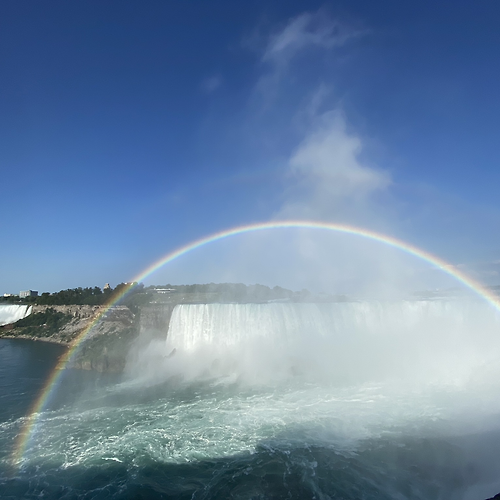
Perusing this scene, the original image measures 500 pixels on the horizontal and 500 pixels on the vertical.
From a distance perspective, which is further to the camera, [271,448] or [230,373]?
[230,373]

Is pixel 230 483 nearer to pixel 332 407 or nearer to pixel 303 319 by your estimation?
pixel 332 407

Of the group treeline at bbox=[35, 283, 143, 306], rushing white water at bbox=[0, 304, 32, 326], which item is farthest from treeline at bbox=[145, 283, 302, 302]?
rushing white water at bbox=[0, 304, 32, 326]

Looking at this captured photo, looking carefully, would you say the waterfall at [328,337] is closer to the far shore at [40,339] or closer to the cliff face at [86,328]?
the cliff face at [86,328]

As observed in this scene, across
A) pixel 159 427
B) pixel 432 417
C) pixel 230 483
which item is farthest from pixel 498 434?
pixel 159 427

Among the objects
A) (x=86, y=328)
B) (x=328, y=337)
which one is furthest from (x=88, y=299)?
(x=328, y=337)

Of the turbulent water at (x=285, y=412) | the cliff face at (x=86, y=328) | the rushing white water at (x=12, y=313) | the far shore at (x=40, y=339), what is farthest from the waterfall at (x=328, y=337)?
the rushing white water at (x=12, y=313)
